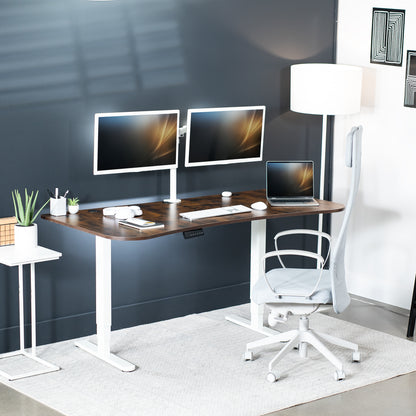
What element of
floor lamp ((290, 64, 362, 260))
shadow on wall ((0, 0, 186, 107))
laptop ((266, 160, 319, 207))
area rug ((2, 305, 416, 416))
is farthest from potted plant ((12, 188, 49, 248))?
floor lamp ((290, 64, 362, 260))

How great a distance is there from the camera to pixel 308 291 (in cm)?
436

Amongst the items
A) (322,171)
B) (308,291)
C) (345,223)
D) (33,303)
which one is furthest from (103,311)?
(322,171)

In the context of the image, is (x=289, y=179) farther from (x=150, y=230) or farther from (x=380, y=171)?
(x=150, y=230)

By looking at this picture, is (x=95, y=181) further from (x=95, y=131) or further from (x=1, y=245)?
(x=1, y=245)

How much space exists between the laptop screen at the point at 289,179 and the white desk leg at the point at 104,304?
1180mm

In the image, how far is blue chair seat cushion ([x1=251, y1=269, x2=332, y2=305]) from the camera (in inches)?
172

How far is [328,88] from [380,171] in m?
0.75

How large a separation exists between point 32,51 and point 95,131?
553mm

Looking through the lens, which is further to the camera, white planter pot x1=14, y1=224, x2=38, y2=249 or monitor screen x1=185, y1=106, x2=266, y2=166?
monitor screen x1=185, y1=106, x2=266, y2=166

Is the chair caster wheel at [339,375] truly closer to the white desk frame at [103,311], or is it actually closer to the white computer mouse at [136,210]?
the white desk frame at [103,311]

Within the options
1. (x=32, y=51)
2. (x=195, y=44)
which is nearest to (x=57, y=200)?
(x=32, y=51)

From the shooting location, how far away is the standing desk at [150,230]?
176 inches

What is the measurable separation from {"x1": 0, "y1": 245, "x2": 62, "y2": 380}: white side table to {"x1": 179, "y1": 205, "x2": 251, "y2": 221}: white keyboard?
0.75 meters

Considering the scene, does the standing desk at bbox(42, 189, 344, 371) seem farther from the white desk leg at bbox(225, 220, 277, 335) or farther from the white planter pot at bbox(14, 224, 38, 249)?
the white planter pot at bbox(14, 224, 38, 249)
